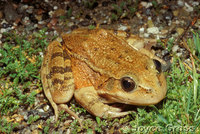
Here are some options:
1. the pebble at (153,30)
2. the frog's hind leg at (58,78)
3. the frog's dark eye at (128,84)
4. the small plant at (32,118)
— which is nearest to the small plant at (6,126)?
the small plant at (32,118)

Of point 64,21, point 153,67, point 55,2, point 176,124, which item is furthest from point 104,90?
point 55,2

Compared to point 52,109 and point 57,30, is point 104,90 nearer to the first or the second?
point 52,109

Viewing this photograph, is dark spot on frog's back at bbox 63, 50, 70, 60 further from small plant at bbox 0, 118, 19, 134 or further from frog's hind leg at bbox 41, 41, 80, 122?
small plant at bbox 0, 118, 19, 134

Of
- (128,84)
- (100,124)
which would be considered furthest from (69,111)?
(128,84)

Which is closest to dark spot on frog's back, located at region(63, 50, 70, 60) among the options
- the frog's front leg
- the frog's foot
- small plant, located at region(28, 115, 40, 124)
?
the frog's front leg

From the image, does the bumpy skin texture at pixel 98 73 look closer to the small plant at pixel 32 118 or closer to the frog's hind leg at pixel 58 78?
the frog's hind leg at pixel 58 78

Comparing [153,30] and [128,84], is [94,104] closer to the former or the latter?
[128,84]
